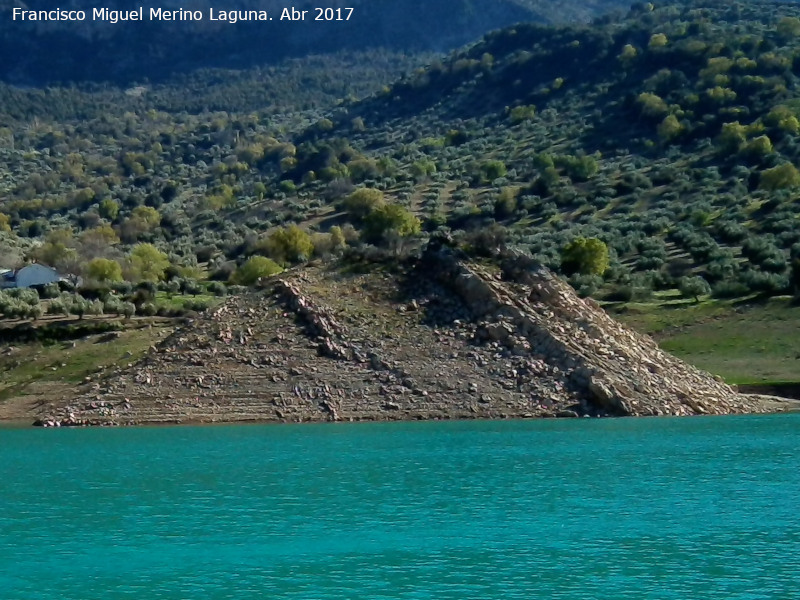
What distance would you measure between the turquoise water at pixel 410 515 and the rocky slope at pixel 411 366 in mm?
3483

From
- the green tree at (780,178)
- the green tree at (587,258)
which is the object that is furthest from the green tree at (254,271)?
the green tree at (780,178)

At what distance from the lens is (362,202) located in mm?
84875

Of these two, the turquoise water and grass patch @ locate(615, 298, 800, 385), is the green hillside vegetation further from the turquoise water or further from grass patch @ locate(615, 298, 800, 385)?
the turquoise water

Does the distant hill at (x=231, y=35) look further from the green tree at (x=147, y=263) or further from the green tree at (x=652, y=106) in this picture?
the green tree at (x=147, y=263)

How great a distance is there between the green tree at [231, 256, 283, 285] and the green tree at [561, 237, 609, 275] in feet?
45.0

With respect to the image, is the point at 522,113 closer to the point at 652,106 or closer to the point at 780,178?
the point at 652,106

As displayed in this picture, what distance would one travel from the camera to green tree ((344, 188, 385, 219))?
8400cm

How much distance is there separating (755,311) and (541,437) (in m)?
20.0

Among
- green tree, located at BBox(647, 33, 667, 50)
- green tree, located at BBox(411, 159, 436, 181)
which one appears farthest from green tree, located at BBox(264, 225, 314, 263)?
green tree, located at BBox(647, 33, 667, 50)

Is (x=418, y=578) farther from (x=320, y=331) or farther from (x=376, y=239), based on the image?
(x=376, y=239)

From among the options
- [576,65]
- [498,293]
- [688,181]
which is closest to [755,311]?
[498,293]

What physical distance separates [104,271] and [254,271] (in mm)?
7099

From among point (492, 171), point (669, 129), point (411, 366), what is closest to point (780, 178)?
point (669, 129)

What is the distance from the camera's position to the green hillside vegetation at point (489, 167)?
213 ft
